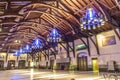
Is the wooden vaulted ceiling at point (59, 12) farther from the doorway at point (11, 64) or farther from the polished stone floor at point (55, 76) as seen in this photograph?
the doorway at point (11, 64)

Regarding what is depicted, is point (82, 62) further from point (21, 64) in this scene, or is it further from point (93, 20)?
point (21, 64)

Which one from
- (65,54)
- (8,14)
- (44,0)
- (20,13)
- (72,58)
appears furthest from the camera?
(65,54)

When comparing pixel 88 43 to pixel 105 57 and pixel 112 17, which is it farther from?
pixel 112 17

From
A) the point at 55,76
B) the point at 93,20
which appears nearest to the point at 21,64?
the point at 55,76

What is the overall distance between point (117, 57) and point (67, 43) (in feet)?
35.8

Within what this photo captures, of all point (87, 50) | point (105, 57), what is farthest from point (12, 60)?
point (105, 57)

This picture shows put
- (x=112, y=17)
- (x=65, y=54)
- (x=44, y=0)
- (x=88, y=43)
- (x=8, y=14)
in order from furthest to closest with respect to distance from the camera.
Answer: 1. (x=65, y=54)
2. (x=88, y=43)
3. (x=112, y=17)
4. (x=44, y=0)
5. (x=8, y=14)

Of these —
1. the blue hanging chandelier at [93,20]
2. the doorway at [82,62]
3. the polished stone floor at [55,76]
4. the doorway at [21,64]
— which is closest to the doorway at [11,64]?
the doorway at [21,64]

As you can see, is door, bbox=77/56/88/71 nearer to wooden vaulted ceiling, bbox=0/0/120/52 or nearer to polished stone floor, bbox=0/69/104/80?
wooden vaulted ceiling, bbox=0/0/120/52

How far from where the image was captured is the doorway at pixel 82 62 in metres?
23.2

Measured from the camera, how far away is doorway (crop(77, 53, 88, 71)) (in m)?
23.2

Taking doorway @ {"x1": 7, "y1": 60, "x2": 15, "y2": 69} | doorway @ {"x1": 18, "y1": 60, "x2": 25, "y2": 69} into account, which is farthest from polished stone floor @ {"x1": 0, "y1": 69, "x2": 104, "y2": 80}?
doorway @ {"x1": 18, "y1": 60, "x2": 25, "y2": 69}

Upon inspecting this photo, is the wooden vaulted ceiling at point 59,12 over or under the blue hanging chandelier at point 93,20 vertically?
over

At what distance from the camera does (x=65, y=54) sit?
28672 millimetres
